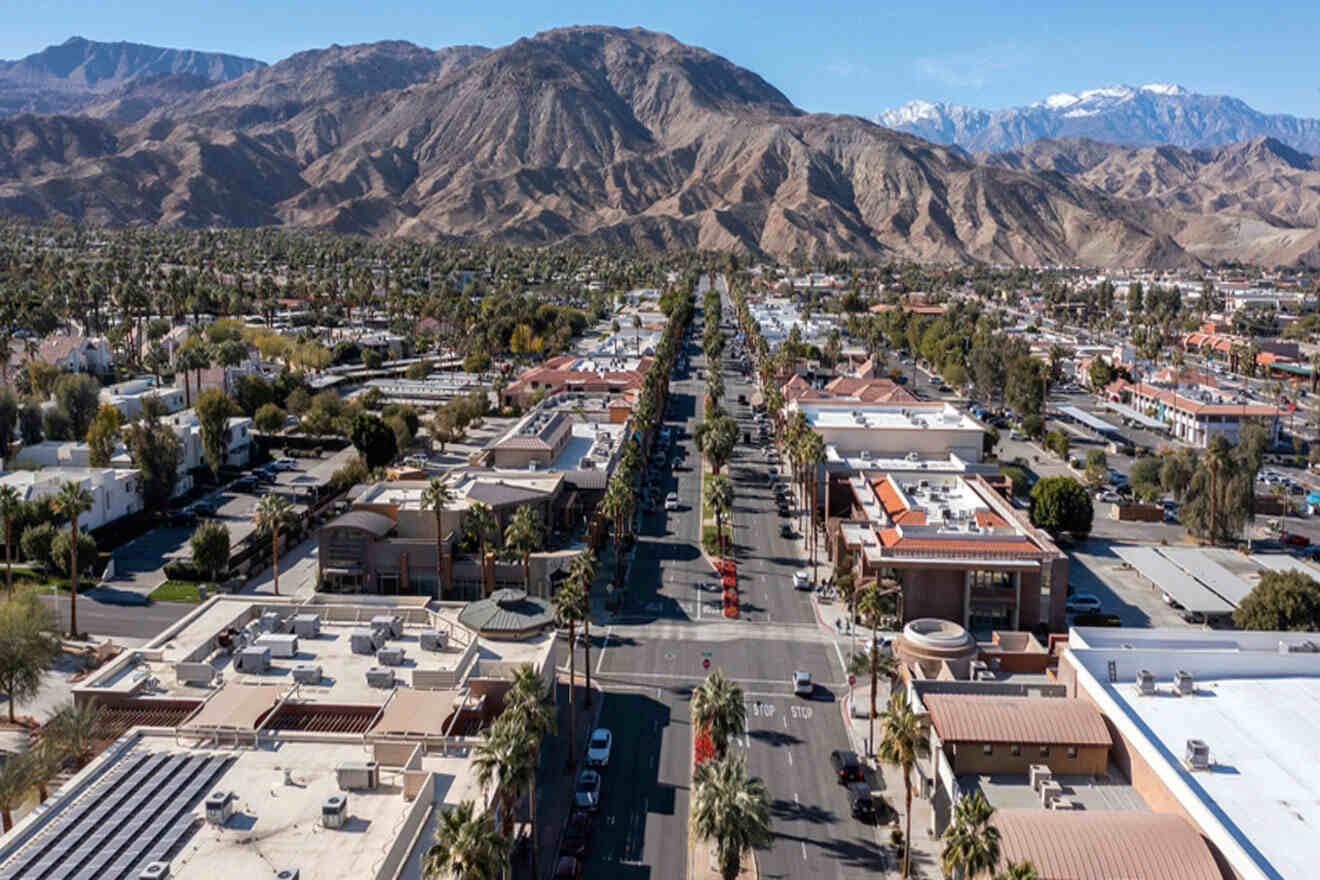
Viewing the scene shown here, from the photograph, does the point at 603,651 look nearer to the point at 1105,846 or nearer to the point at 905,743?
the point at 905,743

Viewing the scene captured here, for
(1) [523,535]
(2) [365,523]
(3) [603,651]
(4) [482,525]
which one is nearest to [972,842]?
(3) [603,651]

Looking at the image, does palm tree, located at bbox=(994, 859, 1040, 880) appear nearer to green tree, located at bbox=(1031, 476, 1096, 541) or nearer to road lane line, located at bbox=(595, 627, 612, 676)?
road lane line, located at bbox=(595, 627, 612, 676)

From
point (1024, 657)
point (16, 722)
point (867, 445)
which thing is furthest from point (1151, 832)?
point (867, 445)

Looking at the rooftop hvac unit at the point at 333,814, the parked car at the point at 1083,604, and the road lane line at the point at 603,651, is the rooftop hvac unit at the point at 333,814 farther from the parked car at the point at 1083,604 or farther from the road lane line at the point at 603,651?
the parked car at the point at 1083,604

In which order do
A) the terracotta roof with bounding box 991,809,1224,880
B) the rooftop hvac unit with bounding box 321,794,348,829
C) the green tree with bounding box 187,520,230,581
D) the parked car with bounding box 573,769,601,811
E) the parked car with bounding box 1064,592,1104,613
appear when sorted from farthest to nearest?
the green tree with bounding box 187,520,230,581
the parked car with bounding box 1064,592,1104,613
the parked car with bounding box 573,769,601,811
the rooftop hvac unit with bounding box 321,794,348,829
the terracotta roof with bounding box 991,809,1224,880

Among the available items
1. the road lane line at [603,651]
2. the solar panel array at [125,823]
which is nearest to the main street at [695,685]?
the road lane line at [603,651]

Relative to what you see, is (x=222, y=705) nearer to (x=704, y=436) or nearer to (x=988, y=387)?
(x=704, y=436)

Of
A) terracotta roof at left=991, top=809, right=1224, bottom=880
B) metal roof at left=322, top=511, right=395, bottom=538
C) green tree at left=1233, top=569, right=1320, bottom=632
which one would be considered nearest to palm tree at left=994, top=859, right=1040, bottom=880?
terracotta roof at left=991, top=809, right=1224, bottom=880
